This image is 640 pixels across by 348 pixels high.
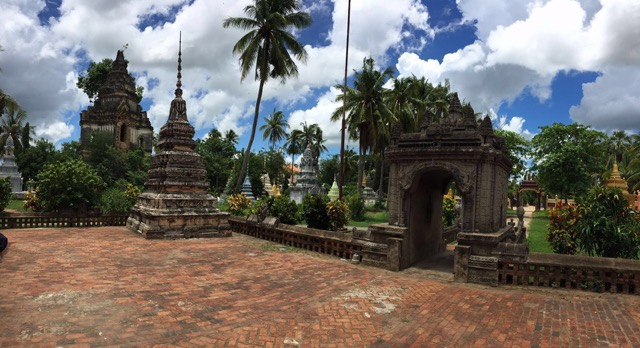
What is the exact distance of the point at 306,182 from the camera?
42.2 metres

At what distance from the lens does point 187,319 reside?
19.4ft

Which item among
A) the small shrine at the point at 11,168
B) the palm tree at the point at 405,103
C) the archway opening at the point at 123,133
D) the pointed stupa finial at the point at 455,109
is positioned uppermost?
the palm tree at the point at 405,103

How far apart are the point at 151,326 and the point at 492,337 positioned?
16.4 feet

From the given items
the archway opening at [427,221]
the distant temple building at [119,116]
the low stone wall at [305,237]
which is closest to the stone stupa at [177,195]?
the low stone wall at [305,237]

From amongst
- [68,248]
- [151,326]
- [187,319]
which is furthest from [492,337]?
[68,248]

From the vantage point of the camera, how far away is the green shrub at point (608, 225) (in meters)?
9.38

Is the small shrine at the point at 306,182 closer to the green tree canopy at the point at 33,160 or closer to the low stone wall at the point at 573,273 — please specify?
the green tree canopy at the point at 33,160

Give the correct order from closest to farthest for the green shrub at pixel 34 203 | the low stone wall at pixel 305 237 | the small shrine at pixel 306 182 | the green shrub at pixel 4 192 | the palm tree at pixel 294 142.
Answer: the low stone wall at pixel 305 237
the green shrub at pixel 4 192
the green shrub at pixel 34 203
the small shrine at pixel 306 182
the palm tree at pixel 294 142

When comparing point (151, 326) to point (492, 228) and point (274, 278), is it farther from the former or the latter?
point (492, 228)

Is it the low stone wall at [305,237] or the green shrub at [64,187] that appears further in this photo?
the green shrub at [64,187]

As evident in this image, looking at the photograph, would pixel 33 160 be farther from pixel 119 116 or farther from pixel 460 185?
pixel 460 185

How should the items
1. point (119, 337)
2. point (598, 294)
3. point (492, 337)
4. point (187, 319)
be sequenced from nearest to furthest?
point (119, 337)
point (492, 337)
point (187, 319)
point (598, 294)

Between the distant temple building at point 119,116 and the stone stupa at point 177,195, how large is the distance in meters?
32.4

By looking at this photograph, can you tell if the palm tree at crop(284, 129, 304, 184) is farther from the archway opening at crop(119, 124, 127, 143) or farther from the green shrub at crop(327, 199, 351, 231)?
the green shrub at crop(327, 199, 351, 231)
